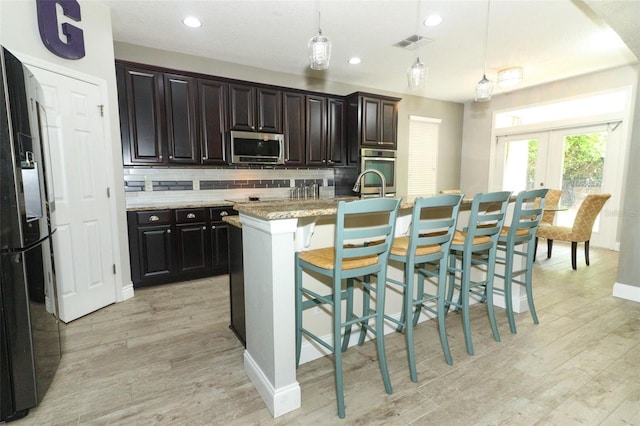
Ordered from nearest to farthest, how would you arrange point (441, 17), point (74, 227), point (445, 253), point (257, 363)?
point (257, 363) < point (445, 253) < point (74, 227) < point (441, 17)

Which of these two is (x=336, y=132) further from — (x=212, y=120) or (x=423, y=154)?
(x=423, y=154)

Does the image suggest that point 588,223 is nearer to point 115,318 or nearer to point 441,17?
point 441,17

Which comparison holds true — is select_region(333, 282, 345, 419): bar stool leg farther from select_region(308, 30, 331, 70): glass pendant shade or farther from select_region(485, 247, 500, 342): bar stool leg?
select_region(308, 30, 331, 70): glass pendant shade

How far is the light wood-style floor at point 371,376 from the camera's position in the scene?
1650 millimetres

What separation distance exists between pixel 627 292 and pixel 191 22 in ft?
16.7

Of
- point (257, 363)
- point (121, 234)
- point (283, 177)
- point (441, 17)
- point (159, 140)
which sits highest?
point (441, 17)

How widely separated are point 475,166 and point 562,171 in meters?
1.52

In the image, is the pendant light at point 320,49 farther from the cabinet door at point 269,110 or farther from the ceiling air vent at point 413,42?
the cabinet door at point 269,110

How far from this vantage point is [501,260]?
2824 mm

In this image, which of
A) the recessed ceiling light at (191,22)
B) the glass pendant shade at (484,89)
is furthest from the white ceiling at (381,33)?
the glass pendant shade at (484,89)

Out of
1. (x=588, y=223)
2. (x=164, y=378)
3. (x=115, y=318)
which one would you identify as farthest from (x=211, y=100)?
(x=588, y=223)

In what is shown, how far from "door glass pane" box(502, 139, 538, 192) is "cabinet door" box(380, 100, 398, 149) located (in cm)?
266

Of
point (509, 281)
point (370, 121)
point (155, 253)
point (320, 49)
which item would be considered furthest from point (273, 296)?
point (370, 121)

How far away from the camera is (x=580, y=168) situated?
538 cm
